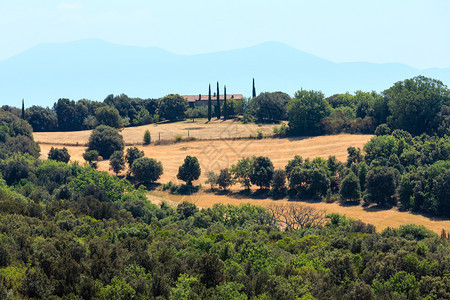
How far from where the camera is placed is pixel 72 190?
70.1 m

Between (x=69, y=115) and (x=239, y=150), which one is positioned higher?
(x=69, y=115)

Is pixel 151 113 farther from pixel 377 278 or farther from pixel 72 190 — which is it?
pixel 377 278

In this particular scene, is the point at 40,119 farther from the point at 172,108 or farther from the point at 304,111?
the point at 304,111

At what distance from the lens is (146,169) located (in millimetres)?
88500

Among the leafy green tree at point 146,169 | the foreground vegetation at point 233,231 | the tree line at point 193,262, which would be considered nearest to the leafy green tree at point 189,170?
the foreground vegetation at point 233,231

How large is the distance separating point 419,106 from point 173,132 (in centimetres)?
6025

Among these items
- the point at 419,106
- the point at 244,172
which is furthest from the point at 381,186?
the point at 419,106

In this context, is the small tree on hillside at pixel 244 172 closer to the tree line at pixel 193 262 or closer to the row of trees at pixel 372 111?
the tree line at pixel 193 262

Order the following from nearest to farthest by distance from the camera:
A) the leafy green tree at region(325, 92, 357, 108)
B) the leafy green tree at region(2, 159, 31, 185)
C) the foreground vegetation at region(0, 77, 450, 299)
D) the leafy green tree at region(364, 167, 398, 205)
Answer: the foreground vegetation at region(0, 77, 450, 299)
the leafy green tree at region(364, 167, 398, 205)
the leafy green tree at region(2, 159, 31, 185)
the leafy green tree at region(325, 92, 357, 108)

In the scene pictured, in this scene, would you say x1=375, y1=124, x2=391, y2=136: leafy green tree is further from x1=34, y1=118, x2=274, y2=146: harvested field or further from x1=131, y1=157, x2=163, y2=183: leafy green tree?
x1=131, y1=157, x2=163, y2=183: leafy green tree

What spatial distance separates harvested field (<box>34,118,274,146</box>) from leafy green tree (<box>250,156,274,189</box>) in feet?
129

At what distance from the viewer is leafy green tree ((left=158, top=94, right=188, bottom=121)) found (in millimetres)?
152625

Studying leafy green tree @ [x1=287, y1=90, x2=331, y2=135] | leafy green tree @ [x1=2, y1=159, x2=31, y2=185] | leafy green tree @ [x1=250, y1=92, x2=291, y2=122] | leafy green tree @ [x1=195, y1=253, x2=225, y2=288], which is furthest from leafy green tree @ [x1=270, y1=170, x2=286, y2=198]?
leafy green tree @ [x1=250, y1=92, x2=291, y2=122]

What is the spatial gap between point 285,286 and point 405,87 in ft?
300
